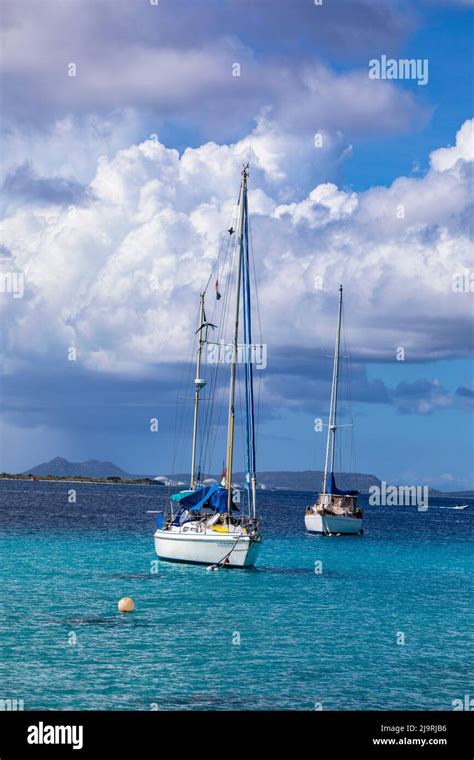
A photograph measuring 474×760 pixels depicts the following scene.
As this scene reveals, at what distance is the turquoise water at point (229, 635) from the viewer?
962 inches

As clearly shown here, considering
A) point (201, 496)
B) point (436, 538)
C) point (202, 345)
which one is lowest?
point (436, 538)

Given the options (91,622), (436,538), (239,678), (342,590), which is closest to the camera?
(239,678)

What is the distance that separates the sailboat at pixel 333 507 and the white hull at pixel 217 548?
37.0 m

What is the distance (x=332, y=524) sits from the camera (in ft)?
A: 279

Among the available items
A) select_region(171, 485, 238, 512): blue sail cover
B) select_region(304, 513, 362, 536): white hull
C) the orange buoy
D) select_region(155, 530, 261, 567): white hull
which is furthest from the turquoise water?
select_region(304, 513, 362, 536): white hull

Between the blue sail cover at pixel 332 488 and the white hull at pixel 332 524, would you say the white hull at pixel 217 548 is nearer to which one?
the blue sail cover at pixel 332 488

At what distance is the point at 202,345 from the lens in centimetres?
5691

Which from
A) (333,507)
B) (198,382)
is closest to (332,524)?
(333,507)

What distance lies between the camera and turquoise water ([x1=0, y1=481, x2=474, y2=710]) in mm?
24438
